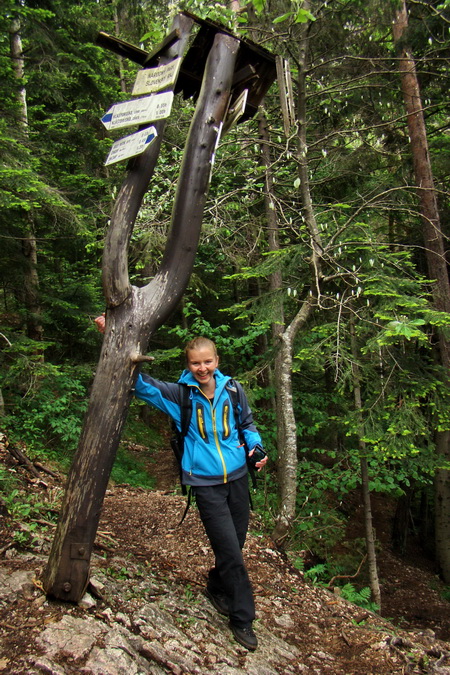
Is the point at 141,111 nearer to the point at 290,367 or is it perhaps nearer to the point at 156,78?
the point at 156,78

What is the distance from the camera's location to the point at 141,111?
3.14 meters

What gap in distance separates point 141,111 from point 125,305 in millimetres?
1408

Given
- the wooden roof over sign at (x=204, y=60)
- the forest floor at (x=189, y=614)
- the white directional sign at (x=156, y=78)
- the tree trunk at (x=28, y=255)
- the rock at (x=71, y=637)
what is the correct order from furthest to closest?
the tree trunk at (x=28, y=255) < the wooden roof over sign at (x=204, y=60) < the white directional sign at (x=156, y=78) < the forest floor at (x=189, y=614) < the rock at (x=71, y=637)

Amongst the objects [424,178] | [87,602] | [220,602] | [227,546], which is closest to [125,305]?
[227,546]

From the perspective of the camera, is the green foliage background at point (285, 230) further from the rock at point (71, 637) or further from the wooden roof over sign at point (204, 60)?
the rock at point (71, 637)


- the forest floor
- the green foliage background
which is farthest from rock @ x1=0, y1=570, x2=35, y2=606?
the green foliage background

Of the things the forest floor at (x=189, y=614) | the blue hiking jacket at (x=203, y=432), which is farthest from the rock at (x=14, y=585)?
the blue hiking jacket at (x=203, y=432)

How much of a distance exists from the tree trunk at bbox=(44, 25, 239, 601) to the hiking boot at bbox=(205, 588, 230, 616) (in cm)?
131

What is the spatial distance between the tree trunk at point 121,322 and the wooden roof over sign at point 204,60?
29 centimetres

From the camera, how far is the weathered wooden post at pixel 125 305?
291 centimetres

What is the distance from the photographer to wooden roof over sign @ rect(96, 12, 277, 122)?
351 cm

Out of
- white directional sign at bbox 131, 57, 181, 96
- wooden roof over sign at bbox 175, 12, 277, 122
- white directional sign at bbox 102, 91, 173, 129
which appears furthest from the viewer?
wooden roof over sign at bbox 175, 12, 277, 122

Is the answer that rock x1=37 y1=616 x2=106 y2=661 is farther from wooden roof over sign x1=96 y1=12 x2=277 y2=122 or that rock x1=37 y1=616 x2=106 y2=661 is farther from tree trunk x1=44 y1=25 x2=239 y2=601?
wooden roof over sign x1=96 y1=12 x2=277 y2=122

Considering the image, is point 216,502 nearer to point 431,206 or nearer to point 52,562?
point 52,562
